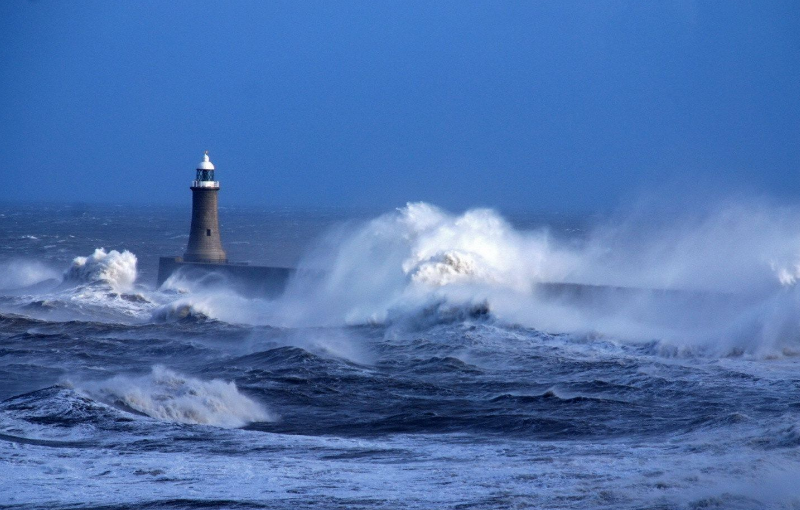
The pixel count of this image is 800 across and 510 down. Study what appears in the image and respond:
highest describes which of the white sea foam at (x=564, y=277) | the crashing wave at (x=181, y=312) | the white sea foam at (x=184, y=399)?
the white sea foam at (x=564, y=277)

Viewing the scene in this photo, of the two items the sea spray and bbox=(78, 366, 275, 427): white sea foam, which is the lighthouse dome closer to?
the sea spray

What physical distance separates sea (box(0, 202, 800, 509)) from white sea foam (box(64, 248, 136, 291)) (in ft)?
7.54

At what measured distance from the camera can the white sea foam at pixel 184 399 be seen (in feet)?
30.4

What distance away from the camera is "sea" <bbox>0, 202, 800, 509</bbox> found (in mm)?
6551

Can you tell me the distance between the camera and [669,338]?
13211mm

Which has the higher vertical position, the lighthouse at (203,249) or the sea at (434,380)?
the lighthouse at (203,249)

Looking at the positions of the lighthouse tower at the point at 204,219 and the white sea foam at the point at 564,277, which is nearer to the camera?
the white sea foam at the point at 564,277

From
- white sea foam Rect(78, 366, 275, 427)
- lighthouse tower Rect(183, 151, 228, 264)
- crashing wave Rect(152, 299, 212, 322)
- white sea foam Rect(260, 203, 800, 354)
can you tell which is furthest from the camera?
lighthouse tower Rect(183, 151, 228, 264)

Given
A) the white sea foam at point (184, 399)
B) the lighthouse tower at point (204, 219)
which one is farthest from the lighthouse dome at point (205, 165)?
the white sea foam at point (184, 399)

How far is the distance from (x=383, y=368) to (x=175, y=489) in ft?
19.5

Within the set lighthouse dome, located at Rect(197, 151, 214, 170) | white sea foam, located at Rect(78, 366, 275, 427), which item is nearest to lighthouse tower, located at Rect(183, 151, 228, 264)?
lighthouse dome, located at Rect(197, 151, 214, 170)

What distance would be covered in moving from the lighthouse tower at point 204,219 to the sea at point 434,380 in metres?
1.41

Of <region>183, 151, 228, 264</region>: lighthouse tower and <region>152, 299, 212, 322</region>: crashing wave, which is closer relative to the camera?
<region>152, 299, 212, 322</region>: crashing wave

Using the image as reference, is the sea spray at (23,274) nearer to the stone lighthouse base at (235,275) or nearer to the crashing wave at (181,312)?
the stone lighthouse base at (235,275)
